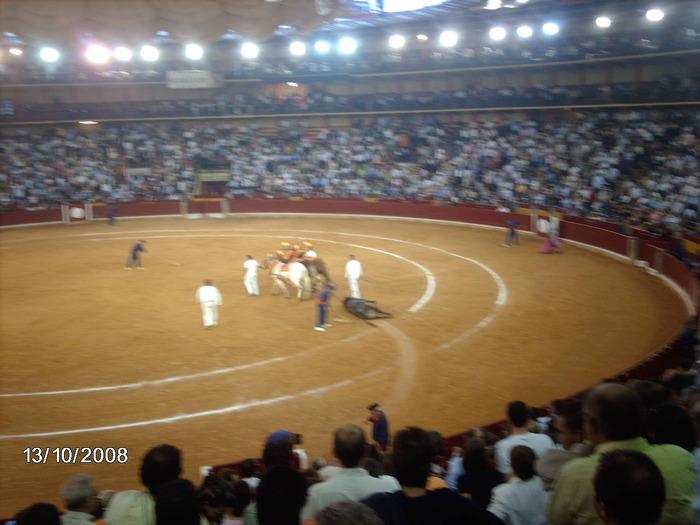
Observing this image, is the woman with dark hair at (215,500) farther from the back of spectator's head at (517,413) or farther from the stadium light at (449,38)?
the stadium light at (449,38)

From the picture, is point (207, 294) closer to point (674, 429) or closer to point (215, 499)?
point (215, 499)

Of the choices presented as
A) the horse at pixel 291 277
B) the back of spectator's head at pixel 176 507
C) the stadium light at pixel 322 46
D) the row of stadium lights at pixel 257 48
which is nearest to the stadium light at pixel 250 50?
the row of stadium lights at pixel 257 48

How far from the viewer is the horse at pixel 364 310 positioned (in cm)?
1705

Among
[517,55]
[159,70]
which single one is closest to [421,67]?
[517,55]

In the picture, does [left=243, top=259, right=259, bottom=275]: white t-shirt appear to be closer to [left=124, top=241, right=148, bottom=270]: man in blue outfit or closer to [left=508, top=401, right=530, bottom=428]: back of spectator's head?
[left=124, top=241, right=148, bottom=270]: man in blue outfit

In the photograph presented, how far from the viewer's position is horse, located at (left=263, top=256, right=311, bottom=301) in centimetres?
1867

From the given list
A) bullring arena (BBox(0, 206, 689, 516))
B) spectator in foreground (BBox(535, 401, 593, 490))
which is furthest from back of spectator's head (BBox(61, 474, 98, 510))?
bullring arena (BBox(0, 206, 689, 516))

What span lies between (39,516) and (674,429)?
165 inches

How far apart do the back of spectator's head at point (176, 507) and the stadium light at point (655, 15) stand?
123ft

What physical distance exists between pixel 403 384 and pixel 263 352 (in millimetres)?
3498

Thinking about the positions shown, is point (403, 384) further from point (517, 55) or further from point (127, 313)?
point (517, 55)

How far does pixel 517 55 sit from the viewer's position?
126 ft

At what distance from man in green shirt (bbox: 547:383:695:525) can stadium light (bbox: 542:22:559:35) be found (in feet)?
125

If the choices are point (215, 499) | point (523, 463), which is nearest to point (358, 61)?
point (215, 499)
